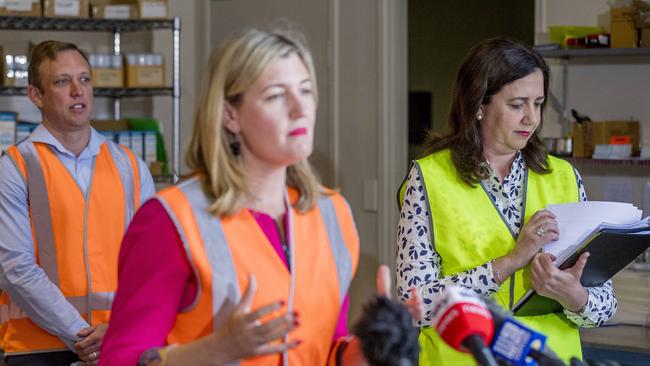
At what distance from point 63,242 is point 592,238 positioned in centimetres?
147

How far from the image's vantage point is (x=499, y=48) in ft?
8.05

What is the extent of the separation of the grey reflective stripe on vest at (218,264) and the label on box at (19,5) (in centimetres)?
357

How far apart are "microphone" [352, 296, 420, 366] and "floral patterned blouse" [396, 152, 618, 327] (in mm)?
877

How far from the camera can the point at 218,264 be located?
5.33ft

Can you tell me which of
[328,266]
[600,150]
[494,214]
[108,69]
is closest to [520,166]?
[494,214]

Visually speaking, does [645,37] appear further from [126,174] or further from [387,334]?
[387,334]

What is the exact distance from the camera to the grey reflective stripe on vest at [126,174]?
3.08m

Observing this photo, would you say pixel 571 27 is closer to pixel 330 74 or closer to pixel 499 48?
pixel 330 74

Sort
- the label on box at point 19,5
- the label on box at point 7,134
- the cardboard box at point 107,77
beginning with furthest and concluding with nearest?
the cardboard box at point 107,77 → the label on box at point 19,5 → the label on box at point 7,134

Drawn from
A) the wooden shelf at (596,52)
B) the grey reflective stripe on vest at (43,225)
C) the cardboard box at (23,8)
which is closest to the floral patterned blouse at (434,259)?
the grey reflective stripe on vest at (43,225)

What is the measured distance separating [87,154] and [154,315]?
1557mm

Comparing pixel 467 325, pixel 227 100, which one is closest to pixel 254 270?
pixel 227 100

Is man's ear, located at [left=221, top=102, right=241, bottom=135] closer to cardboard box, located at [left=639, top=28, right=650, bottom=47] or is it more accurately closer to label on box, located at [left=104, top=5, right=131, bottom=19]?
cardboard box, located at [left=639, top=28, right=650, bottom=47]

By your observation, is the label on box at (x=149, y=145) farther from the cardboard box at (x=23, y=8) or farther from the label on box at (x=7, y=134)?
A: the cardboard box at (x=23, y=8)
